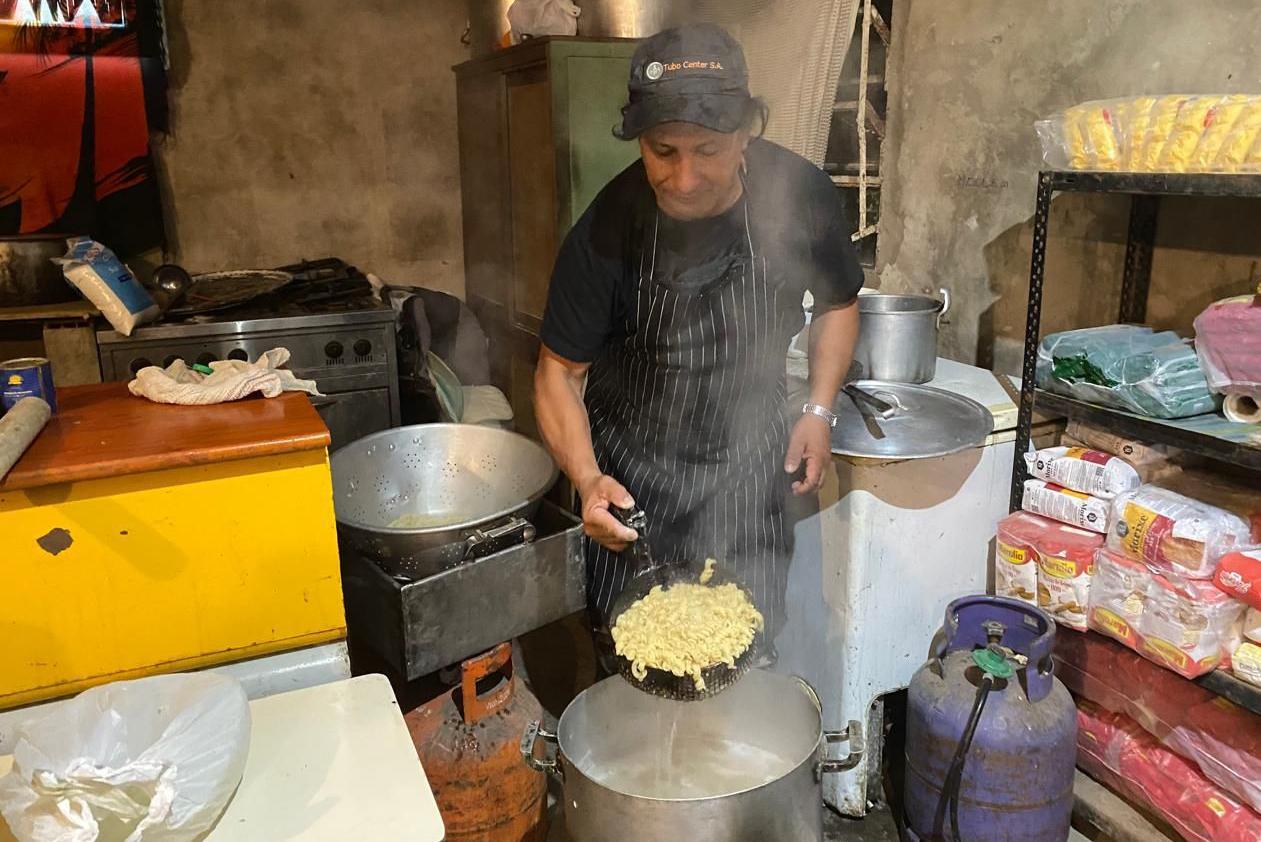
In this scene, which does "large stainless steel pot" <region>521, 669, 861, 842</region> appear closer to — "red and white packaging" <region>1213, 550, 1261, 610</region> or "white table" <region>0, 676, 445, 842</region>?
"white table" <region>0, 676, 445, 842</region>

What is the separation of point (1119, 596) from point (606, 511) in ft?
4.20

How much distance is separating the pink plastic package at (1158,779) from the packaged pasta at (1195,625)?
300 mm

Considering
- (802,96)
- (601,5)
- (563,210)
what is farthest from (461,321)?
(802,96)

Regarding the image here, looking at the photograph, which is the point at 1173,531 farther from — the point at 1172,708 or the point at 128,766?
the point at 128,766

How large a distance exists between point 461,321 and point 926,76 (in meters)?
2.51

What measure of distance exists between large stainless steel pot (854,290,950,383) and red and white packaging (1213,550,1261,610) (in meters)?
0.90

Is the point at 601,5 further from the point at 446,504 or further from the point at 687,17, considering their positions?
the point at 446,504

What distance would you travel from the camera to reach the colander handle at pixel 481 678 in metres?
2.24

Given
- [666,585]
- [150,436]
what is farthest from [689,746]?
[150,436]

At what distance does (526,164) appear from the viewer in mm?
4043

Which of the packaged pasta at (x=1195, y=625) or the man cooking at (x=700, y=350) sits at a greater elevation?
the man cooking at (x=700, y=350)

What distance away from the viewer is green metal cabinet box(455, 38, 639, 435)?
3629 mm

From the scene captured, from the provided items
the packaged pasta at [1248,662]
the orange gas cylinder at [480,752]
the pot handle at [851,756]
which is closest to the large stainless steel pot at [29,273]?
the orange gas cylinder at [480,752]

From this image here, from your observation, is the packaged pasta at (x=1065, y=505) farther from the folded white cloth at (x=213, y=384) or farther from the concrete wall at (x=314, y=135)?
the concrete wall at (x=314, y=135)
